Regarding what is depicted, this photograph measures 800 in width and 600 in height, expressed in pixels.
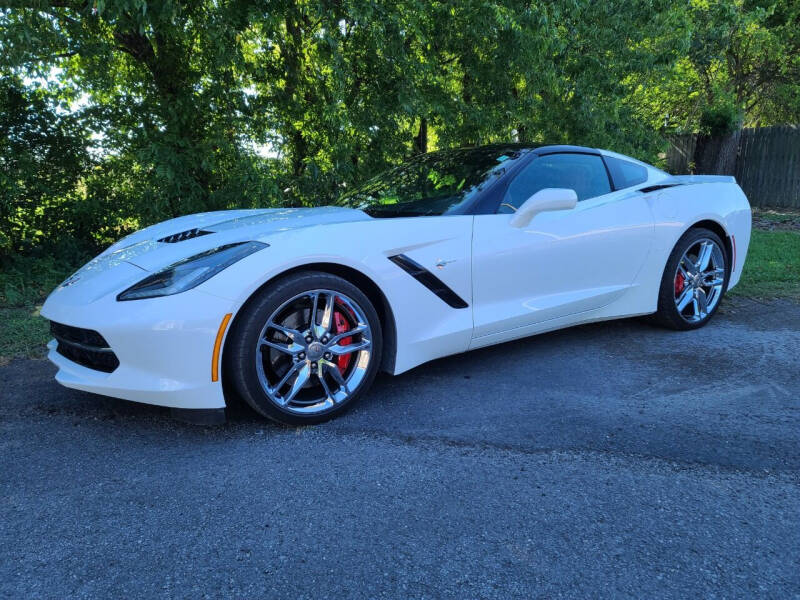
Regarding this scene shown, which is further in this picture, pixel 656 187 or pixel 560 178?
pixel 656 187

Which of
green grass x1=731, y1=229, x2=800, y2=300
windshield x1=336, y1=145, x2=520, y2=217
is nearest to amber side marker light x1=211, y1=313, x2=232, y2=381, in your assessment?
windshield x1=336, y1=145, x2=520, y2=217

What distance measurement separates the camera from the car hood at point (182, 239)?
9.07 feet

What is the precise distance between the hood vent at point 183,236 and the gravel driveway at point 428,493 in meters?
0.89

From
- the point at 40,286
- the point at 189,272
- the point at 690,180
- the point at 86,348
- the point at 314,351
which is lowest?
the point at 40,286

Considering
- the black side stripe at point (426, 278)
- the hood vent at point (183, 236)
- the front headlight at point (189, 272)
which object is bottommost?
the black side stripe at point (426, 278)

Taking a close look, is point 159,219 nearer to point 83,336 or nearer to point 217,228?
point 217,228

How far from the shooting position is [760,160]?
513 inches

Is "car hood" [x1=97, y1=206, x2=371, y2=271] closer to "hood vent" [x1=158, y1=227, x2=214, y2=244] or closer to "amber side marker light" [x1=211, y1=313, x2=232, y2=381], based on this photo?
"hood vent" [x1=158, y1=227, x2=214, y2=244]

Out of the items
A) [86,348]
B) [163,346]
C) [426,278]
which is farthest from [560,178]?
[86,348]

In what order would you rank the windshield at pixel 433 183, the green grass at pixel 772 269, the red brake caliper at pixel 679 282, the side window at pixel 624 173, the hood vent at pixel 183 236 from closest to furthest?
the hood vent at pixel 183 236 → the windshield at pixel 433 183 → the side window at pixel 624 173 → the red brake caliper at pixel 679 282 → the green grass at pixel 772 269

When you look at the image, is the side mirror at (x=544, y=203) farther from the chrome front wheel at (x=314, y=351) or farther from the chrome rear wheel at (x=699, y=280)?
the chrome rear wheel at (x=699, y=280)

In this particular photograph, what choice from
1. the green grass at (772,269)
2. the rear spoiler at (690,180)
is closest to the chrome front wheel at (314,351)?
the rear spoiler at (690,180)

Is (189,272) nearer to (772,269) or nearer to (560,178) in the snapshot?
(560,178)

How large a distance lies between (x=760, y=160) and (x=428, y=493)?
46.0 feet
